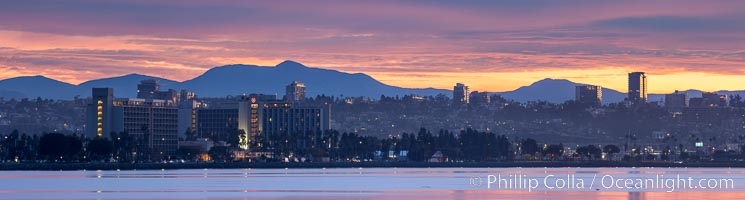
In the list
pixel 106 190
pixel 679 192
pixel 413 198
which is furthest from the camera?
pixel 106 190

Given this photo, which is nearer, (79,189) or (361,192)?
(361,192)

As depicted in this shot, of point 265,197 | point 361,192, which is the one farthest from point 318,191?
point 265,197

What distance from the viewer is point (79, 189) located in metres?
118

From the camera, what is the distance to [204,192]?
358 ft

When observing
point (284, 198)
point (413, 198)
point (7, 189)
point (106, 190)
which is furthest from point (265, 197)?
point (7, 189)

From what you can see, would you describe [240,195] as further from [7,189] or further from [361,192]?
[7,189]

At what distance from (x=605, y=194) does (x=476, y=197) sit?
925 cm

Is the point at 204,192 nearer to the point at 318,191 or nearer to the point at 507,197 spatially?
the point at 318,191

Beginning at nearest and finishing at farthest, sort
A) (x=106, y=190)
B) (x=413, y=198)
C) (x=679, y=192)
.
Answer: (x=413, y=198)
(x=679, y=192)
(x=106, y=190)

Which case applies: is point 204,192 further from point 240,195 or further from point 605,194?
point 605,194

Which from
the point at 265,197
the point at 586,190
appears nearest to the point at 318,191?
the point at 265,197

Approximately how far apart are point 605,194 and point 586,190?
29.1ft

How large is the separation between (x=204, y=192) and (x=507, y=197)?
22927 millimetres

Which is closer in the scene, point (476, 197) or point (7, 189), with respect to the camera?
point (476, 197)
